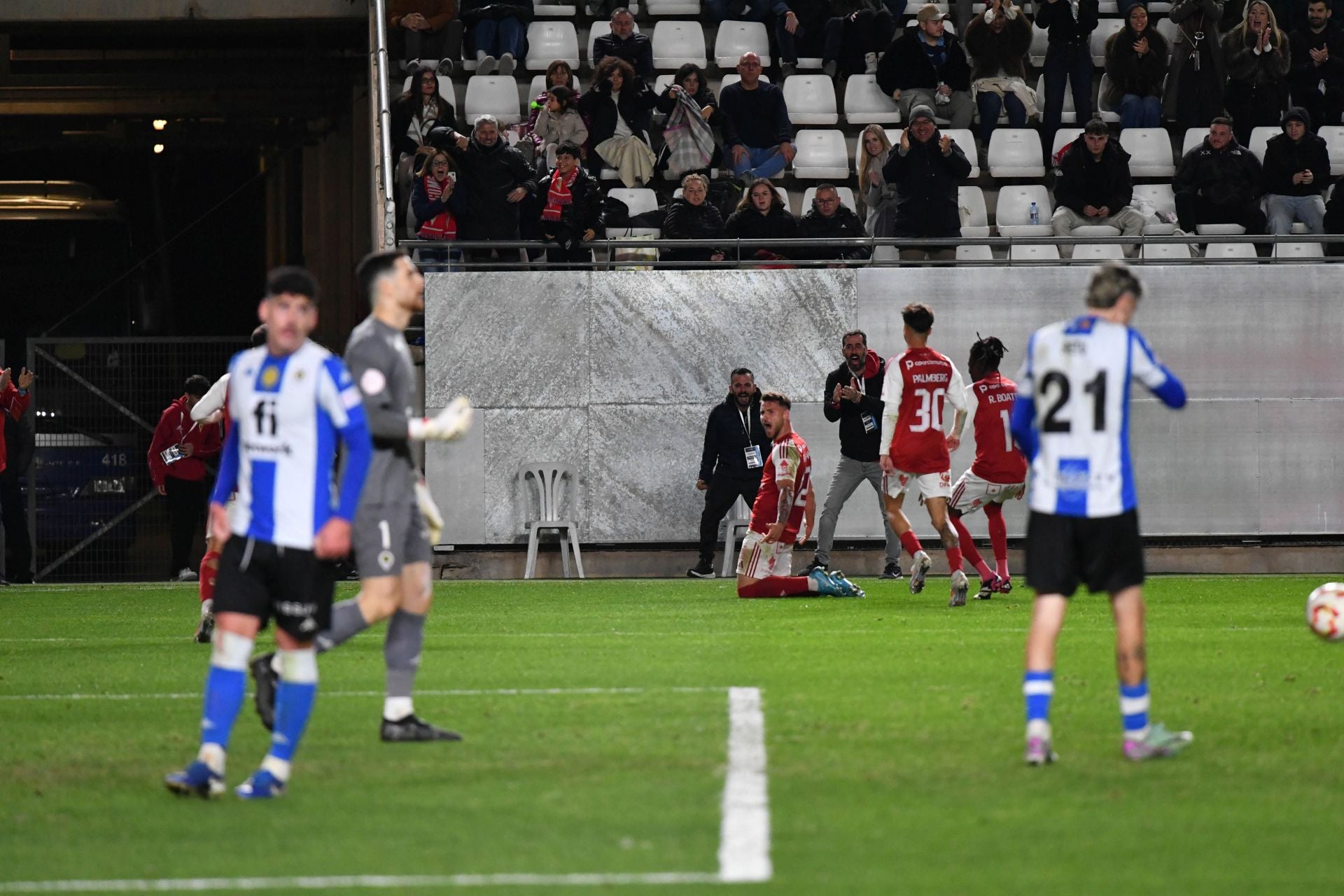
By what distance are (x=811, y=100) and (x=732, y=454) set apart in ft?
19.1

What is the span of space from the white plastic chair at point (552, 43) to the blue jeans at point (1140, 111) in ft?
22.4

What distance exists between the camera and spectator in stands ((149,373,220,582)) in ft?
61.5

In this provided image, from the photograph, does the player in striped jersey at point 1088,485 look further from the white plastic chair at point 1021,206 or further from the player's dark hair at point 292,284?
the white plastic chair at point 1021,206

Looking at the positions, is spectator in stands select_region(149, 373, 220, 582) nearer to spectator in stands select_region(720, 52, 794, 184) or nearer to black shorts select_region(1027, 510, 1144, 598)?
spectator in stands select_region(720, 52, 794, 184)

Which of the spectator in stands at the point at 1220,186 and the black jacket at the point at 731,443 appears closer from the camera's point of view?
the black jacket at the point at 731,443

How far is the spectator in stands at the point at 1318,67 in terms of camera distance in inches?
874

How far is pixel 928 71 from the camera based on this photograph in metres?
22.3

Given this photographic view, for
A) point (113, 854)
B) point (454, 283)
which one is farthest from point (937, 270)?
point (113, 854)

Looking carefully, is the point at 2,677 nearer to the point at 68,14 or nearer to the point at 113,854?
the point at 113,854

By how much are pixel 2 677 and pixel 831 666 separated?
15.7 ft

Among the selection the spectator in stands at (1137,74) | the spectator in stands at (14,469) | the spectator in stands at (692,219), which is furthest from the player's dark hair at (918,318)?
the spectator in stands at (14,469)

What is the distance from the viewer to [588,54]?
23688 mm

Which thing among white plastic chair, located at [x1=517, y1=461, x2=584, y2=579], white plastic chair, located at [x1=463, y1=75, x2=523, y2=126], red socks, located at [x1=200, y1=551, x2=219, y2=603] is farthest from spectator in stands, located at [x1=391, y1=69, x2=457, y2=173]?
red socks, located at [x1=200, y1=551, x2=219, y2=603]

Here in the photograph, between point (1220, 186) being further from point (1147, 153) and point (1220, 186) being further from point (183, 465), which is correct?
point (183, 465)
